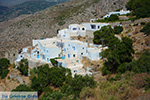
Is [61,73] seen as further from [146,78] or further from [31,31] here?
[31,31]

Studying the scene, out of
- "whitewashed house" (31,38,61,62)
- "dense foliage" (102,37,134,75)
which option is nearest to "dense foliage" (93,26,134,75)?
"dense foliage" (102,37,134,75)

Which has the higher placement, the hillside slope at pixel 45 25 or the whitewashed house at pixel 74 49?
the hillside slope at pixel 45 25

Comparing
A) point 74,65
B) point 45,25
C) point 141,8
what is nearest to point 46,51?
point 74,65

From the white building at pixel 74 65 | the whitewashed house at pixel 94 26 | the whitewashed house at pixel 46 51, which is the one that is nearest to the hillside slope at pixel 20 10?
the whitewashed house at pixel 46 51

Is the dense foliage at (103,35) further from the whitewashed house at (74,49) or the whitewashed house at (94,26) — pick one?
the whitewashed house at (94,26)

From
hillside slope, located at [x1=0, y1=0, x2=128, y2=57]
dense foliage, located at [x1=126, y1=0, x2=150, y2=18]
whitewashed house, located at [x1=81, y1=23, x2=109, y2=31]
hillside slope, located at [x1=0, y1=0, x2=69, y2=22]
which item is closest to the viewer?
dense foliage, located at [x1=126, y1=0, x2=150, y2=18]

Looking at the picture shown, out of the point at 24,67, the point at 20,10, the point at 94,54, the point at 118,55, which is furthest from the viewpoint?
the point at 20,10

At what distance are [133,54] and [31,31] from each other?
2316 inches

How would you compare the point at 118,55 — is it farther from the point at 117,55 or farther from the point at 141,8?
the point at 141,8

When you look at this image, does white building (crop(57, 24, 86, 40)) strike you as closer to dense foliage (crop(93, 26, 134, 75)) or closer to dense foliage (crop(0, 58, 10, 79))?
A: dense foliage (crop(93, 26, 134, 75))

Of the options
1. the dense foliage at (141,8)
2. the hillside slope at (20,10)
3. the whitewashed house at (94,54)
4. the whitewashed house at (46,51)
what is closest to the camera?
the whitewashed house at (94,54)

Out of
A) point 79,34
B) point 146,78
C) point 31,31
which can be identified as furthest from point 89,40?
point 31,31

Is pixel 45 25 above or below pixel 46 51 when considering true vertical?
above

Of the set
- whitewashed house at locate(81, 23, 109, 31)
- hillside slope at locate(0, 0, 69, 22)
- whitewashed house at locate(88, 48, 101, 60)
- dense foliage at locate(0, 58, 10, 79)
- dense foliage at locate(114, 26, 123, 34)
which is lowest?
dense foliage at locate(0, 58, 10, 79)
